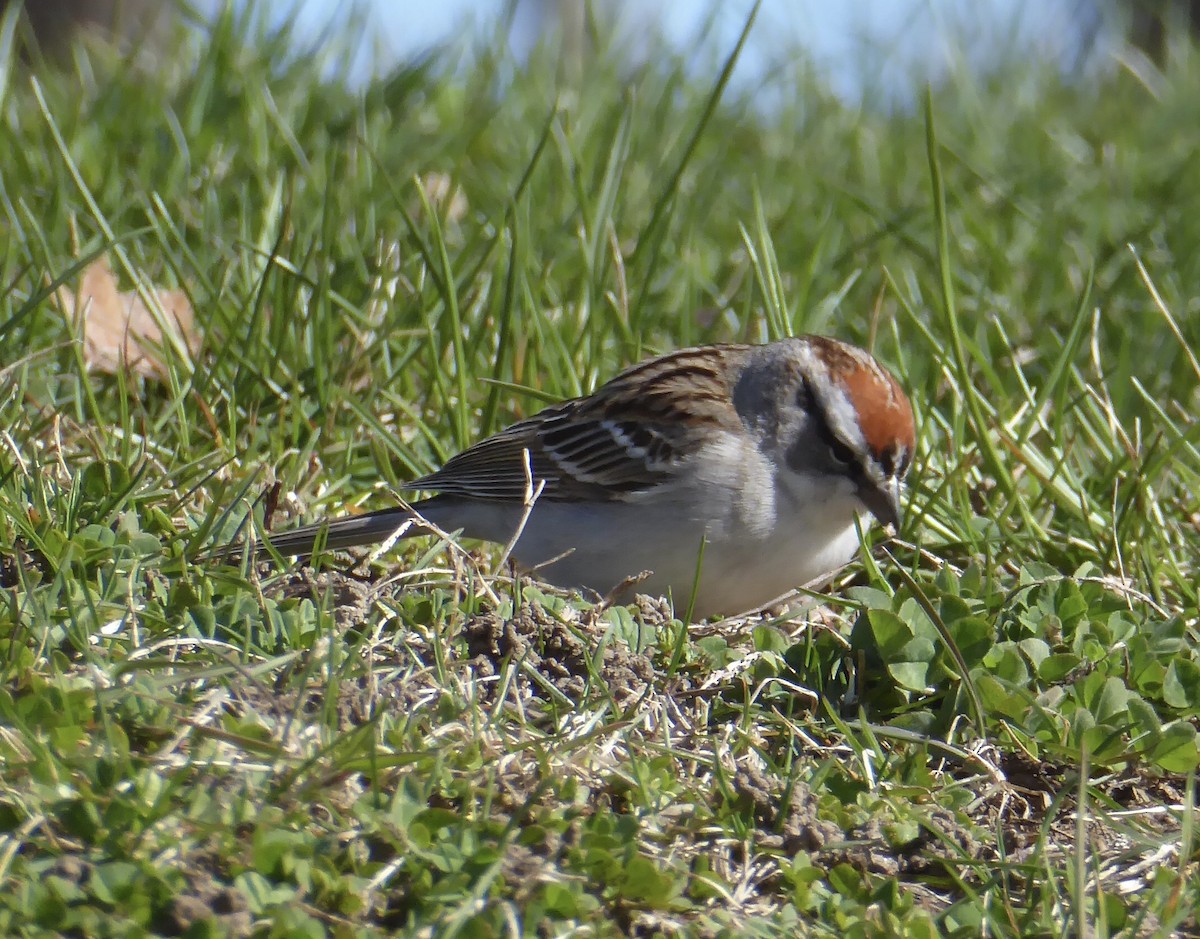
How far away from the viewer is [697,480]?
12.8ft

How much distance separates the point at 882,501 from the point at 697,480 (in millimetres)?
A: 490

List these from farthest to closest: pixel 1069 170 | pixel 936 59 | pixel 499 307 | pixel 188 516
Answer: pixel 936 59, pixel 1069 170, pixel 499 307, pixel 188 516

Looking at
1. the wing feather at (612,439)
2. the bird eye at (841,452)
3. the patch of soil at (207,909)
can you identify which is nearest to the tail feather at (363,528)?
the wing feather at (612,439)

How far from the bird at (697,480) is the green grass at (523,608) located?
0.50ft

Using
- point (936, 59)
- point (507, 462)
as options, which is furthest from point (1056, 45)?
point (507, 462)

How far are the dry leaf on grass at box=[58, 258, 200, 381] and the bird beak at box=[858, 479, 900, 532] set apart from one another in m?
1.99

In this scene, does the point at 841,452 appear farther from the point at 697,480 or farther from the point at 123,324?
the point at 123,324

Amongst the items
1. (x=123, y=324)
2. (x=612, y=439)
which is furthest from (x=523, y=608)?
Result: (x=123, y=324)

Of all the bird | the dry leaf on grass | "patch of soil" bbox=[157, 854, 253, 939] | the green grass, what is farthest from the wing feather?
"patch of soil" bbox=[157, 854, 253, 939]

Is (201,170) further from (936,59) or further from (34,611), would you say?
(936,59)

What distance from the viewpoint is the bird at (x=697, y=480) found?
3.80 metres

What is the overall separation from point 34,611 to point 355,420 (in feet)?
5.55

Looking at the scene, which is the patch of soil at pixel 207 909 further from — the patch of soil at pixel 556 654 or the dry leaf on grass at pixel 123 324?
the dry leaf on grass at pixel 123 324

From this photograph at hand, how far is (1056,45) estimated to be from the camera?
9.98 meters
